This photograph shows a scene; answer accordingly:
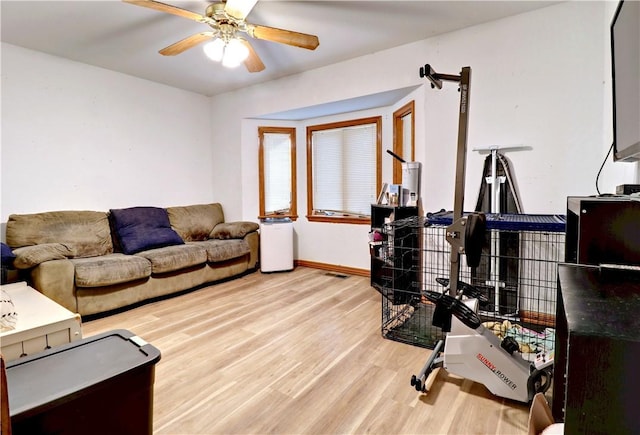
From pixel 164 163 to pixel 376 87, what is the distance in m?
2.90

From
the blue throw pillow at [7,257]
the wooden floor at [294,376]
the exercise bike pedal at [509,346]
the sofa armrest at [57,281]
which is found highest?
the blue throw pillow at [7,257]

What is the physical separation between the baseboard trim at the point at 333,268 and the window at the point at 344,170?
0.61 m

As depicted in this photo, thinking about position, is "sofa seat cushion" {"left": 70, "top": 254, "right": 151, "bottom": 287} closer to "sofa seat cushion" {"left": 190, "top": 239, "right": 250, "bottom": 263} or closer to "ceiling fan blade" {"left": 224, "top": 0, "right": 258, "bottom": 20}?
"sofa seat cushion" {"left": 190, "top": 239, "right": 250, "bottom": 263}

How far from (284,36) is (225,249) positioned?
2390 mm

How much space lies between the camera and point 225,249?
399cm

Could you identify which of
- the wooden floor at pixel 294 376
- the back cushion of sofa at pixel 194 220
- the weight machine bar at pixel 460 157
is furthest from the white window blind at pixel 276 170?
the weight machine bar at pixel 460 157

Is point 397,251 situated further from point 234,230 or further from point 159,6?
point 159,6

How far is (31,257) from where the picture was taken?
271 centimetres

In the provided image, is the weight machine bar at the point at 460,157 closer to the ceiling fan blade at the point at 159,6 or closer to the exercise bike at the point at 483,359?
the exercise bike at the point at 483,359

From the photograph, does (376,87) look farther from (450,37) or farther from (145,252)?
(145,252)

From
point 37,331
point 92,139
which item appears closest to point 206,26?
point 92,139

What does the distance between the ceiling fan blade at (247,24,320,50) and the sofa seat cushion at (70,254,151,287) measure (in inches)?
90.1

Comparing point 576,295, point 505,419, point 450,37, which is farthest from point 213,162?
point 576,295

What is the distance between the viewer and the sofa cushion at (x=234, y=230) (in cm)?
437
